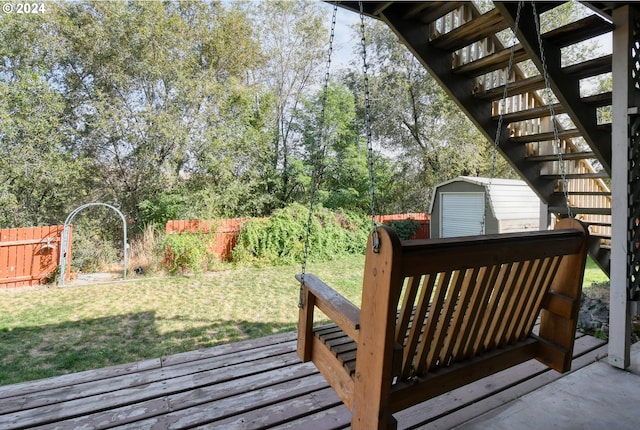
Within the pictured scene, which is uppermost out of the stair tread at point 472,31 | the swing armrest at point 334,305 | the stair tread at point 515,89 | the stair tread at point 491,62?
the stair tread at point 472,31

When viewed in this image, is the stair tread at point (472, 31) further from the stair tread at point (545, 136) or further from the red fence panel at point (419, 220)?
the red fence panel at point (419, 220)

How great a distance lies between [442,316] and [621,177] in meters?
1.67

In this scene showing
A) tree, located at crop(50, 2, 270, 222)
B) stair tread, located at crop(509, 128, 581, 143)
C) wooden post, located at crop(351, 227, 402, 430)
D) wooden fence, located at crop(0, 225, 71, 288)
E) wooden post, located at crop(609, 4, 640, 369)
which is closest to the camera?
wooden post, located at crop(351, 227, 402, 430)

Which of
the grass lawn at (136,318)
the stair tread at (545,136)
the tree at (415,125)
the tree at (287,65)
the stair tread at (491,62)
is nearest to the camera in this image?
the stair tread at (491,62)

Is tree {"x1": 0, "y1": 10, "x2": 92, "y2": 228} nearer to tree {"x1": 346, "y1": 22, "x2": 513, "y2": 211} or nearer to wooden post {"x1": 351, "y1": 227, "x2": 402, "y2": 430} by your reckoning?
wooden post {"x1": 351, "y1": 227, "x2": 402, "y2": 430}

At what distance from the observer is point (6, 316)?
145 inches

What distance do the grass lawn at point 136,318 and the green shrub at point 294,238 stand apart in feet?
2.97

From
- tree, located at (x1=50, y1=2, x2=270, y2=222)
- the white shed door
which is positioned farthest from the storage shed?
tree, located at (x1=50, y1=2, x2=270, y2=222)

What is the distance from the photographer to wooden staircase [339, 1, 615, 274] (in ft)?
6.59

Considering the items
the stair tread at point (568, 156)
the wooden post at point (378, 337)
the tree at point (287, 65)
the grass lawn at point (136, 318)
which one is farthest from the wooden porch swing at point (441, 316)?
the tree at point (287, 65)

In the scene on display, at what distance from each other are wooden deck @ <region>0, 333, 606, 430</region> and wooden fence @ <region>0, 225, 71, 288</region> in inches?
163

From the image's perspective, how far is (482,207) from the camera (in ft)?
22.9

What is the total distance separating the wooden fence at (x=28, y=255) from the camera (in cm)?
483

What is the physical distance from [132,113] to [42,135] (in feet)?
5.55
